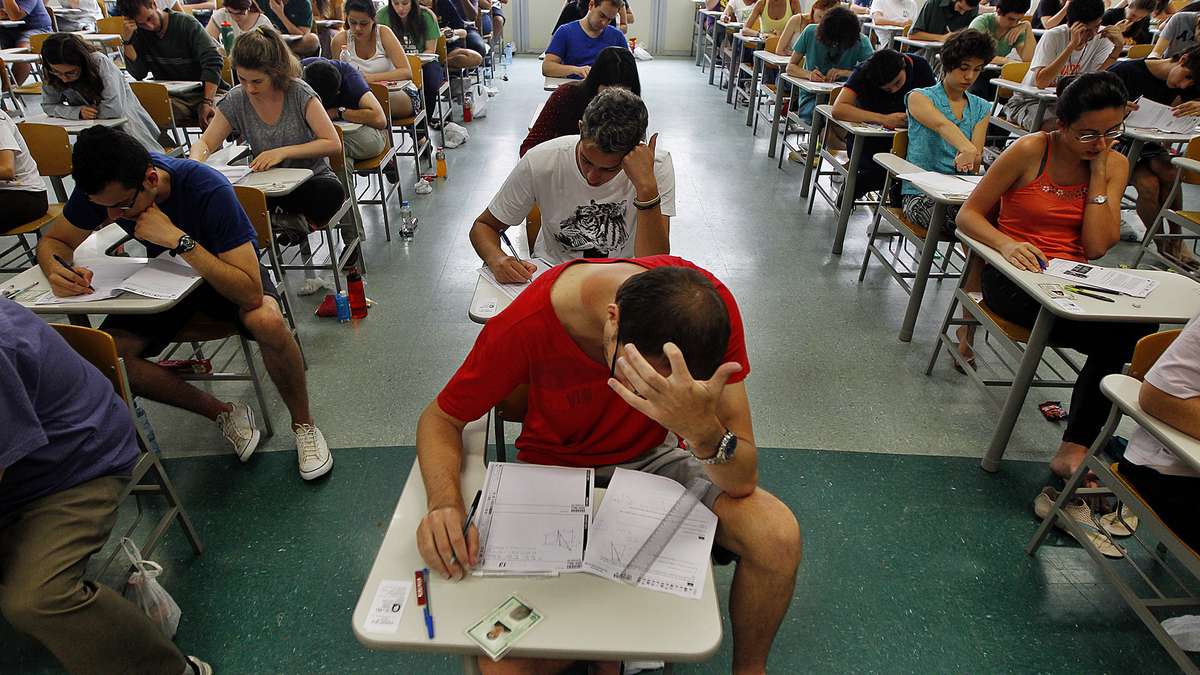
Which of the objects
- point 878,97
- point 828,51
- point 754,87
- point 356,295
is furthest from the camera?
point 754,87

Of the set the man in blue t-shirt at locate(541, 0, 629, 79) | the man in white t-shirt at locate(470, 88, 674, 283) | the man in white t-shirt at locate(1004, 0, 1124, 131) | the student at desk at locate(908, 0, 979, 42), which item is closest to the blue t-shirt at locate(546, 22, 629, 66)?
the man in blue t-shirt at locate(541, 0, 629, 79)

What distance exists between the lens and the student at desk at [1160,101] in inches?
146

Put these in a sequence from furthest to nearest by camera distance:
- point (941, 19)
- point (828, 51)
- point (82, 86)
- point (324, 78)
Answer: point (941, 19) → point (828, 51) → point (324, 78) → point (82, 86)

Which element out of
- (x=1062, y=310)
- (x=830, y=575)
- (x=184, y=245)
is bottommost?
(x=830, y=575)

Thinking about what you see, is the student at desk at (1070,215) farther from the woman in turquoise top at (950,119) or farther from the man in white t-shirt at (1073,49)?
the man in white t-shirt at (1073,49)

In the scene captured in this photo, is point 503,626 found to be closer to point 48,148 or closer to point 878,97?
point 48,148

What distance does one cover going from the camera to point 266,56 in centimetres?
284

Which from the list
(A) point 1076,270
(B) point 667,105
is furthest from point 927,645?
(B) point 667,105

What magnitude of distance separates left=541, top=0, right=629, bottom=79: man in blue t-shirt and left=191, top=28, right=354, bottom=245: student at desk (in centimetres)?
209

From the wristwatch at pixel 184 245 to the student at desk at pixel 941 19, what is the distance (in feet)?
21.3

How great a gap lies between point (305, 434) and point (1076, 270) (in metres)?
2.60

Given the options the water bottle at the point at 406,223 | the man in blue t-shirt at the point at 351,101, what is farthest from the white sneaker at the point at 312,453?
the water bottle at the point at 406,223

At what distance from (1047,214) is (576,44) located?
11.8 feet

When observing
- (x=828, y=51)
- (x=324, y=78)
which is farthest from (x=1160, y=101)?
(x=324, y=78)
